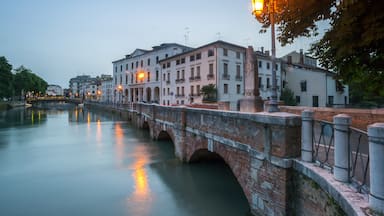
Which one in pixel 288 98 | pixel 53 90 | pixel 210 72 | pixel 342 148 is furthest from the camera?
pixel 53 90

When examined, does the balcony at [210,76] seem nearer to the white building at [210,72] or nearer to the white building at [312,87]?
the white building at [210,72]

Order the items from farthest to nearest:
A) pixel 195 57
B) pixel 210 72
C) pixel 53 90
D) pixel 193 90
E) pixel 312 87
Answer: pixel 53 90, pixel 193 90, pixel 195 57, pixel 312 87, pixel 210 72

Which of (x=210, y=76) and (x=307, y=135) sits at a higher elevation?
(x=210, y=76)

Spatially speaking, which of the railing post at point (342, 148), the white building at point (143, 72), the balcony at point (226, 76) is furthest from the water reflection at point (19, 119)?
the railing post at point (342, 148)

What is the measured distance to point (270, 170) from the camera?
571cm

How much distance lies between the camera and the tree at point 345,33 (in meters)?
5.29

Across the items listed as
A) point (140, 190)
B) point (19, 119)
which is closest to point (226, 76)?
point (140, 190)

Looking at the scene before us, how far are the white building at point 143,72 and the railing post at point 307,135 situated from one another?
3696 cm

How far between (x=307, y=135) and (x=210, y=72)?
28.5 meters

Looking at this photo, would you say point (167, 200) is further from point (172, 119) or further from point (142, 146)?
point (142, 146)

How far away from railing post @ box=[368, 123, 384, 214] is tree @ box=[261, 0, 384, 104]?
294 cm

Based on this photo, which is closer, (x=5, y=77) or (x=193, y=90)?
(x=193, y=90)

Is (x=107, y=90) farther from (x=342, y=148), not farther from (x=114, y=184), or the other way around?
(x=342, y=148)

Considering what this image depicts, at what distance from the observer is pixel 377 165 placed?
2764mm
